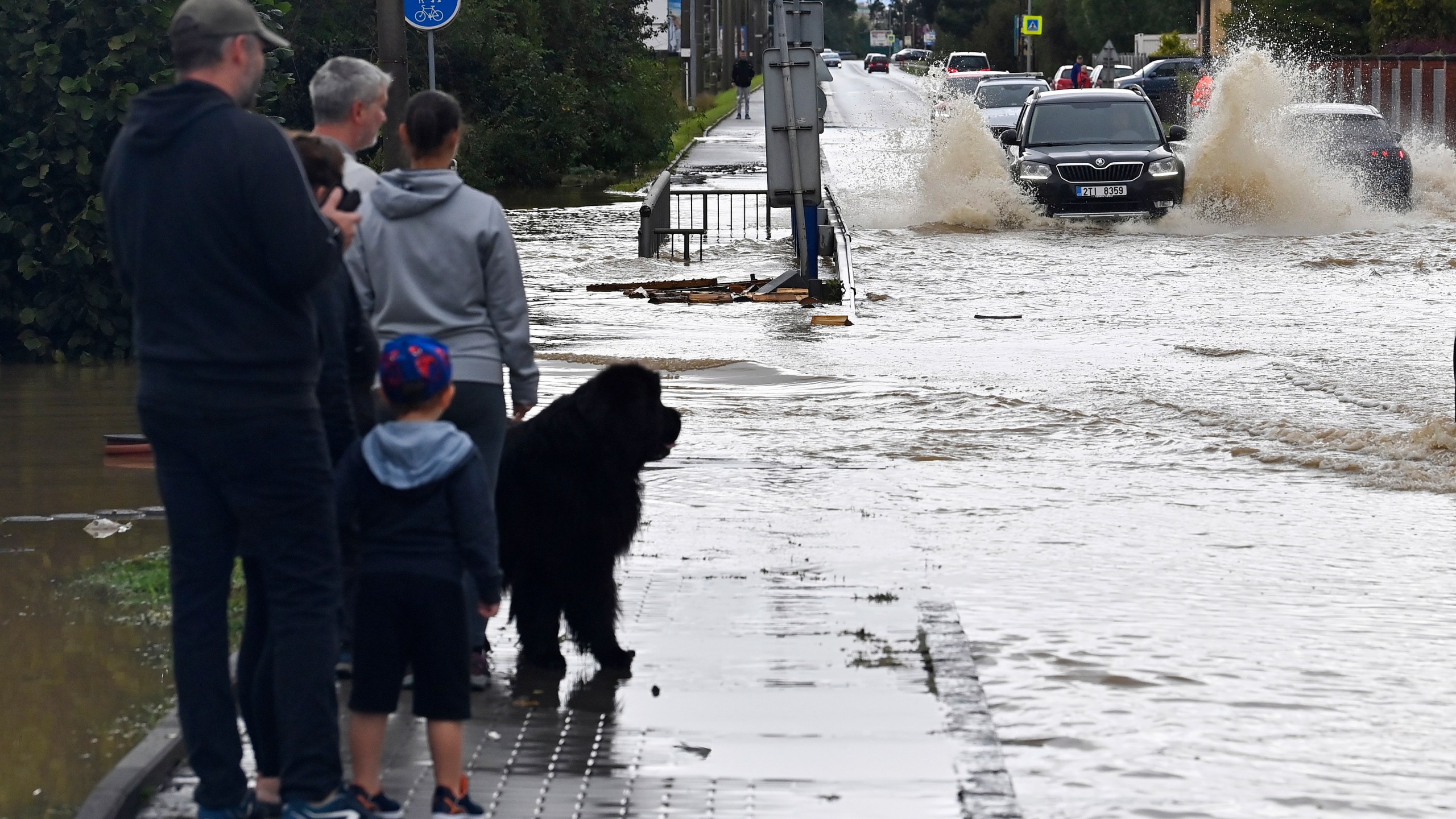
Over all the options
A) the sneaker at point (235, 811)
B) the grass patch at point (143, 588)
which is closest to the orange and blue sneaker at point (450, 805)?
the sneaker at point (235, 811)

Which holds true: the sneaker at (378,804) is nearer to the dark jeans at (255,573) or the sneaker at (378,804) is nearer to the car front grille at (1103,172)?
the dark jeans at (255,573)

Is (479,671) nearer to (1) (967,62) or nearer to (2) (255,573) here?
(2) (255,573)

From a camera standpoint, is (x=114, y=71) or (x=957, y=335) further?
(x=957, y=335)

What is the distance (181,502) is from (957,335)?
37.6 feet

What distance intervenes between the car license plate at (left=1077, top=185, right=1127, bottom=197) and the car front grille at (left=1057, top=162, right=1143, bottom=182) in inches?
2.8

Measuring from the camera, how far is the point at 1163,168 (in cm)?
2517

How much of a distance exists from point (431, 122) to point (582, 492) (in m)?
1.14

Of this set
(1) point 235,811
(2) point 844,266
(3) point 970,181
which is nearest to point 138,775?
(1) point 235,811

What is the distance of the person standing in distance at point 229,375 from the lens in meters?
4.20

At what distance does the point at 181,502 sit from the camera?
439cm

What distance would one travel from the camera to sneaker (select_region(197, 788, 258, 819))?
14.8 ft

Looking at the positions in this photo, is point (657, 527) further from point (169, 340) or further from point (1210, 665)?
point (169, 340)

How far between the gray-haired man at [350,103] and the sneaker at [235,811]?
165cm

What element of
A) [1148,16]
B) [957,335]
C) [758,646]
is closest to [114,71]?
[957,335]
